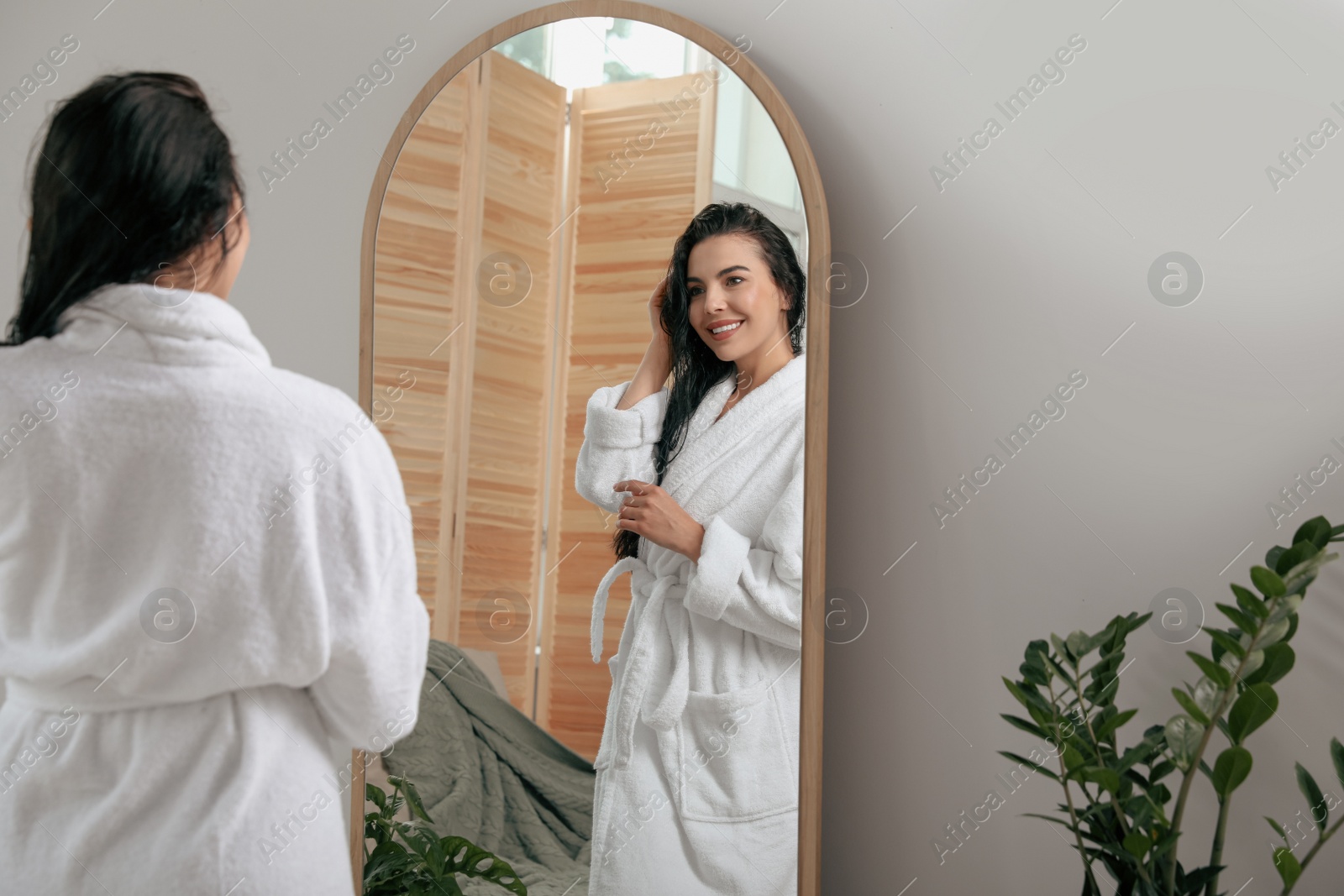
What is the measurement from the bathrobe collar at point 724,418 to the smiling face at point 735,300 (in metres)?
0.03

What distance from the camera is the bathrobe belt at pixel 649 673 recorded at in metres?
1.10

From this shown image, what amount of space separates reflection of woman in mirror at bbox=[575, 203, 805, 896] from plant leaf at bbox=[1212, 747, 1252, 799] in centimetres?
41

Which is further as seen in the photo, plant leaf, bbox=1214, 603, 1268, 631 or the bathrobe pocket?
the bathrobe pocket

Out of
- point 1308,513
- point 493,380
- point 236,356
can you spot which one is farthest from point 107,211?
point 1308,513

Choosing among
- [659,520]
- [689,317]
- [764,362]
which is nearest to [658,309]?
[689,317]

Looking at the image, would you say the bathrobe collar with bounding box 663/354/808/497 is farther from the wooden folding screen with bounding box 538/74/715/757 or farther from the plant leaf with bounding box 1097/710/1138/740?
the plant leaf with bounding box 1097/710/1138/740

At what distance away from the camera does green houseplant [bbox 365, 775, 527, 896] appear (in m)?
1.19

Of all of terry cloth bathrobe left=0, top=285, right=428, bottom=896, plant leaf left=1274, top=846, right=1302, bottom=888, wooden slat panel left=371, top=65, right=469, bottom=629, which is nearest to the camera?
plant leaf left=1274, top=846, right=1302, bottom=888

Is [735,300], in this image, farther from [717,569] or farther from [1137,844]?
[1137,844]

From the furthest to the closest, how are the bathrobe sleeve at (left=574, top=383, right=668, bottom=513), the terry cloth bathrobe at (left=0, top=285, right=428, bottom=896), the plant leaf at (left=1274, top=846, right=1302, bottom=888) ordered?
1. the bathrobe sleeve at (left=574, top=383, right=668, bottom=513)
2. the terry cloth bathrobe at (left=0, top=285, right=428, bottom=896)
3. the plant leaf at (left=1274, top=846, right=1302, bottom=888)

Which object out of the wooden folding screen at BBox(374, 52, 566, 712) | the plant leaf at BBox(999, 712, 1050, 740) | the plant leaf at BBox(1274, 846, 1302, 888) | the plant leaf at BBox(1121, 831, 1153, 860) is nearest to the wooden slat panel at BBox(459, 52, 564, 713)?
the wooden folding screen at BBox(374, 52, 566, 712)

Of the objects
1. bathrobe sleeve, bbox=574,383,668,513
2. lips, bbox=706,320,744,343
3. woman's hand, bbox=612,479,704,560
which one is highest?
lips, bbox=706,320,744,343

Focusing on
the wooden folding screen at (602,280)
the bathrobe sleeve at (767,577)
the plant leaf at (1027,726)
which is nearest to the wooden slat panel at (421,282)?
the wooden folding screen at (602,280)

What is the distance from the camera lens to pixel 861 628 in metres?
1.14
